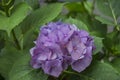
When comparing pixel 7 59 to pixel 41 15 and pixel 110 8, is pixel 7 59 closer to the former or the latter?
pixel 41 15

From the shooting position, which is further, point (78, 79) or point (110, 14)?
point (110, 14)

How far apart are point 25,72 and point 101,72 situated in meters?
0.15

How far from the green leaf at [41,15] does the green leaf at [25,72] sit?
0.13m

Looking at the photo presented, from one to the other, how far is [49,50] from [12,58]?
0.20 m

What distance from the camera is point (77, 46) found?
2.23ft

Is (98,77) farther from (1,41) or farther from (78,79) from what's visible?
(1,41)

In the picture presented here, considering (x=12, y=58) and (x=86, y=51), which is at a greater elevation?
(x=86, y=51)

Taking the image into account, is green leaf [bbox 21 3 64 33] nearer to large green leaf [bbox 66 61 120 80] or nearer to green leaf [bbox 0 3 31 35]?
green leaf [bbox 0 3 31 35]

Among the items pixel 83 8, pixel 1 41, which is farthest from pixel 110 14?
pixel 1 41

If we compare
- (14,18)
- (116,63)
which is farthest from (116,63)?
(14,18)

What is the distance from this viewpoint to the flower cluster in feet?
2.18

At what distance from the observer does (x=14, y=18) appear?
764 mm

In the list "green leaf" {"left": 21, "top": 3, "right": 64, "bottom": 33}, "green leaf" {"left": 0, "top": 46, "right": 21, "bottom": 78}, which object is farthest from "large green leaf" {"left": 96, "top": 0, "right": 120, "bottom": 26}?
"green leaf" {"left": 0, "top": 46, "right": 21, "bottom": 78}

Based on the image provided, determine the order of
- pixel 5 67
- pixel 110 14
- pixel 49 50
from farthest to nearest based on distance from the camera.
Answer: pixel 110 14, pixel 5 67, pixel 49 50
